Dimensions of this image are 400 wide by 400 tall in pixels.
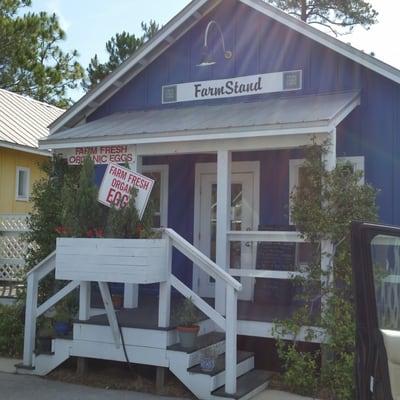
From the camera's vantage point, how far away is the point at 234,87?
30.8 feet

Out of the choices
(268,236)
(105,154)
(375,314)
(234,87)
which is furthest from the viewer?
(234,87)

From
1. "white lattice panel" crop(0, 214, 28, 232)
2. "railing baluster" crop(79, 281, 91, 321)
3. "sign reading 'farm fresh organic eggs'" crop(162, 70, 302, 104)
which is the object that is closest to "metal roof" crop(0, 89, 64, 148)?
"white lattice panel" crop(0, 214, 28, 232)

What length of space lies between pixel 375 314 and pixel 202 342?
155 inches

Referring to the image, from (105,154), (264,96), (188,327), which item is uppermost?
(264,96)

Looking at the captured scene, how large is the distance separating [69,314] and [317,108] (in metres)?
4.19

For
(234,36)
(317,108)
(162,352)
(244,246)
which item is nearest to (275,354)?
(162,352)

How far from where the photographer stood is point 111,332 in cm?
676

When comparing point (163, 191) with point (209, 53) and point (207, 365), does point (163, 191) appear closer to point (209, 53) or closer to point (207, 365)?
point (209, 53)

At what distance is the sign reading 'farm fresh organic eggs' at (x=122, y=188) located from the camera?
21.2ft

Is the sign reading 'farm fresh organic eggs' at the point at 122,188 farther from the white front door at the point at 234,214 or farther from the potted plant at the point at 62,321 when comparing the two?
the white front door at the point at 234,214

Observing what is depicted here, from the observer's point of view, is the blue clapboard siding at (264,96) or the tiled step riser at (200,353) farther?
the blue clapboard siding at (264,96)

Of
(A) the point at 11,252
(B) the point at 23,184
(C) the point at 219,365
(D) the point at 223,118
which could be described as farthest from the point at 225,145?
(B) the point at 23,184

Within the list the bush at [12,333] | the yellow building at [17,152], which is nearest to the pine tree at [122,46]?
the yellow building at [17,152]

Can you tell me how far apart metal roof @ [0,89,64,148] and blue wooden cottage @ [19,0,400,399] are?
23.2 ft
